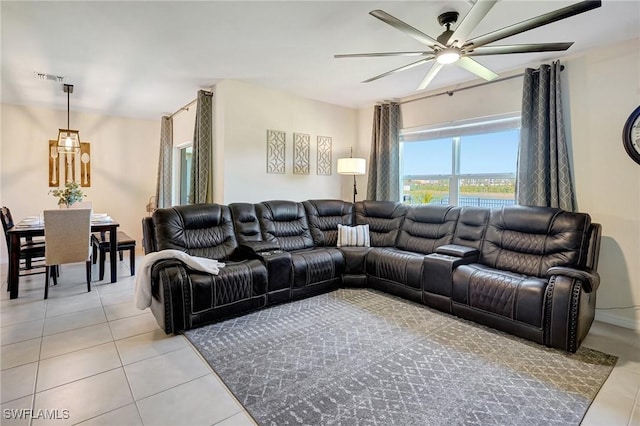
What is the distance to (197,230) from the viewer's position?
3.52 m

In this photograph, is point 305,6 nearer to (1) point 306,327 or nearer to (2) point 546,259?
(1) point 306,327

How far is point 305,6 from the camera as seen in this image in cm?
241

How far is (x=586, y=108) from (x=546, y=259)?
5.38 ft

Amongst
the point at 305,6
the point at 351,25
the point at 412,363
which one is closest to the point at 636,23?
the point at 351,25

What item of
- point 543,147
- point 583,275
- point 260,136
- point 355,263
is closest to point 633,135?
point 543,147

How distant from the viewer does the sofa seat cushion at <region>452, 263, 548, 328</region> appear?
2.55 metres

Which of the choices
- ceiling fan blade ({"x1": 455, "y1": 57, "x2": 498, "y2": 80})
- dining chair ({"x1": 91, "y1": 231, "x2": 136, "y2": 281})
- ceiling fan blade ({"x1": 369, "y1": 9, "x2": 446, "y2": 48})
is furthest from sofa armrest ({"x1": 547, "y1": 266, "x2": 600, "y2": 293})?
dining chair ({"x1": 91, "y1": 231, "x2": 136, "y2": 281})

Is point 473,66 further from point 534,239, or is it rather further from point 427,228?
point 427,228

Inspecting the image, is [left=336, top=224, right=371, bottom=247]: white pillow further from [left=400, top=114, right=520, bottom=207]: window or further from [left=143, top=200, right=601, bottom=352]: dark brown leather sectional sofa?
[left=400, top=114, right=520, bottom=207]: window

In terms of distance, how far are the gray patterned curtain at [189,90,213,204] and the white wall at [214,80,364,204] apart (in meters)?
0.13

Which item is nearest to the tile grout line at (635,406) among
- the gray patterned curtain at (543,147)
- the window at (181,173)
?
the gray patterned curtain at (543,147)

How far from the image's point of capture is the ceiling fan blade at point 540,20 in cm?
172

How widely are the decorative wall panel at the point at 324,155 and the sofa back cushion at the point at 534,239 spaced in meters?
2.65

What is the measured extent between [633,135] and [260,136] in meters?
4.07
